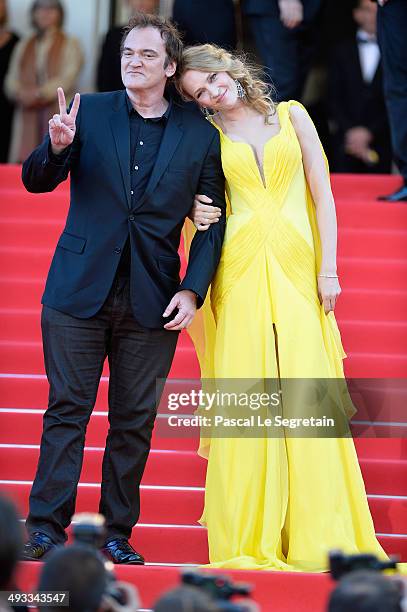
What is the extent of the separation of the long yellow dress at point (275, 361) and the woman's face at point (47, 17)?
4.81 metres

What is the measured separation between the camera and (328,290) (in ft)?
15.7

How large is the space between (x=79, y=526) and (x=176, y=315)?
151 cm

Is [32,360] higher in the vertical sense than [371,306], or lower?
lower

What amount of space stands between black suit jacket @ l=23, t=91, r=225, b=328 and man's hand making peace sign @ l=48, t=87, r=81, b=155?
14cm

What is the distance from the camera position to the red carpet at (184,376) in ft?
16.6

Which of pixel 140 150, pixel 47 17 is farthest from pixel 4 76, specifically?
pixel 140 150

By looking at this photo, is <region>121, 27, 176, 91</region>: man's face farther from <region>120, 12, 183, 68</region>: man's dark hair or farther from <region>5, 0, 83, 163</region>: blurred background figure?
<region>5, 0, 83, 163</region>: blurred background figure

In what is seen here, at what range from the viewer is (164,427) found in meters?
5.61

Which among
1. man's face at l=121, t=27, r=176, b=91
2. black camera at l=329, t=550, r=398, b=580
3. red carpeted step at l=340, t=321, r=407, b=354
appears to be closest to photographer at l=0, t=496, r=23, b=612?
black camera at l=329, t=550, r=398, b=580

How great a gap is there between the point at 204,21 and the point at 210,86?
3.31 meters

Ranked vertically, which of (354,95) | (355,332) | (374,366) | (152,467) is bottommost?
(152,467)

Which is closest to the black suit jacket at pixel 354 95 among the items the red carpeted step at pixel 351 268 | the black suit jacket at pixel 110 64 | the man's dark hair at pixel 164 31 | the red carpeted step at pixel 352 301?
the black suit jacket at pixel 110 64

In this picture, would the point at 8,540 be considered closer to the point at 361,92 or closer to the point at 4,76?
the point at 361,92

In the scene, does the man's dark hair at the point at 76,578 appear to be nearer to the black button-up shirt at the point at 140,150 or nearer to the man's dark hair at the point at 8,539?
the man's dark hair at the point at 8,539
